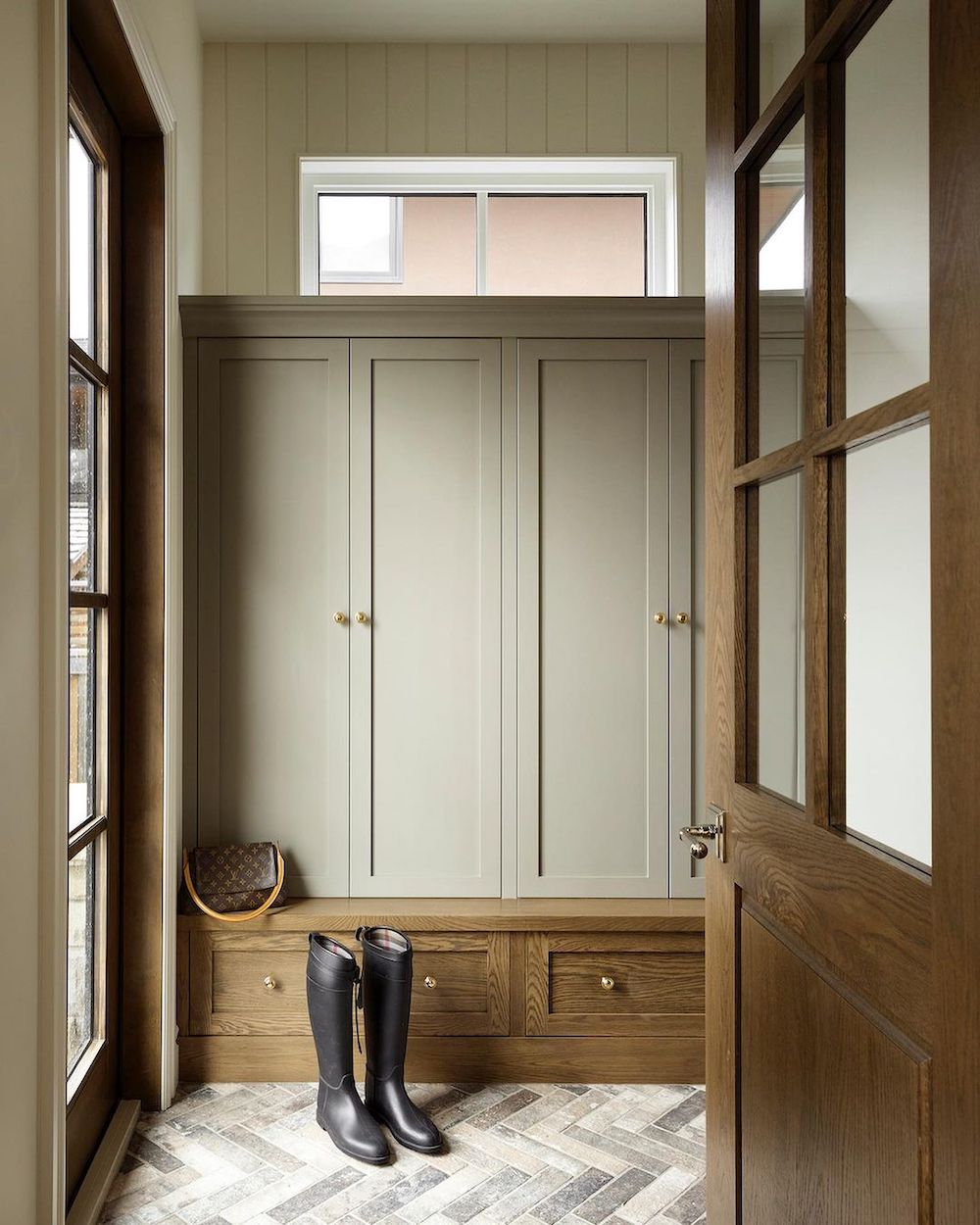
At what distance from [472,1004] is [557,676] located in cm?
87

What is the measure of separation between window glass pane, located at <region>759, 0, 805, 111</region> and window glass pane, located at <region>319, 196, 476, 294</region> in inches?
68.6

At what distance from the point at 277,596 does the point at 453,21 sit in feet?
5.75

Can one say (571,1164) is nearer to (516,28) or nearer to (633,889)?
(633,889)

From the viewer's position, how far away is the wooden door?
761mm

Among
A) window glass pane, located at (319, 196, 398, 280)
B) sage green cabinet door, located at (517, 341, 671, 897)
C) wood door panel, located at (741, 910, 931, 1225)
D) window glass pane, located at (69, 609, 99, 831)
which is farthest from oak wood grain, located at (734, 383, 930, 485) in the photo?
window glass pane, located at (319, 196, 398, 280)

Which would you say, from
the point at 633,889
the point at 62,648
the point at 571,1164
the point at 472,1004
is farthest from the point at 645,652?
the point at 62,648

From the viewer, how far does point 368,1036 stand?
7.15ft

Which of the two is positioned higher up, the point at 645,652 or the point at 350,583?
the point at 350,583

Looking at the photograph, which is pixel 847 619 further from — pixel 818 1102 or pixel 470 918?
pixel 470 918

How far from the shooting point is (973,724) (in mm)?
729

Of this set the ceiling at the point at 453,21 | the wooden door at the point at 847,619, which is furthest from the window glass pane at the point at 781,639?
the ceiling at the point at 453,21

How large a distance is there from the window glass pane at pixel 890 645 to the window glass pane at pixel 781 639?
0.10 meters

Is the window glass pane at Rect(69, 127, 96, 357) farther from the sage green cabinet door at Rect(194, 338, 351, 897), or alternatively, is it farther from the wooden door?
the wooden door

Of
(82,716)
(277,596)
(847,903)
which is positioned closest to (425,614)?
(277,596)
